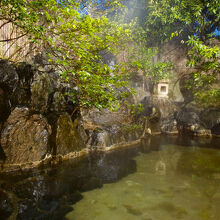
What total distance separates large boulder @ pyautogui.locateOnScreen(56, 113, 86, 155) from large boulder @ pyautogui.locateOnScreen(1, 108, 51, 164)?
479 mm

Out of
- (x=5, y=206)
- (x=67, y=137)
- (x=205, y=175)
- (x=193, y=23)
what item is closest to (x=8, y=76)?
(x=67, y=137)

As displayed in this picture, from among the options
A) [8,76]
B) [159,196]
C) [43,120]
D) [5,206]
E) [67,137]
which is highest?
[8,76]

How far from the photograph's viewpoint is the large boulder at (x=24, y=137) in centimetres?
538

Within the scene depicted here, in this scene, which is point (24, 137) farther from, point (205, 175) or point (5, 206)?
point (205, 175)

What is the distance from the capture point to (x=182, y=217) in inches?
130

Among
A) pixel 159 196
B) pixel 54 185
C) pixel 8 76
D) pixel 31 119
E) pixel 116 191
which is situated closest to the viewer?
pixel 159 196

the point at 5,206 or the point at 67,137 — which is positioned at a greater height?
the point at 67,137

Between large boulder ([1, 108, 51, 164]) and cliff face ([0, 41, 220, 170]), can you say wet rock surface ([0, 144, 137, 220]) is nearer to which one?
large boulder ([1, 108, 51, 164])

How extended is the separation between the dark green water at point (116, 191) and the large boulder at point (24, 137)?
0.73 metres

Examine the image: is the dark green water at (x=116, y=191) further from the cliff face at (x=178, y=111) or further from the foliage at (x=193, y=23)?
the foliage at (x=193, y=23)

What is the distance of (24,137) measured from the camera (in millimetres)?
5668

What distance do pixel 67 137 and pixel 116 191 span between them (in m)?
3.34

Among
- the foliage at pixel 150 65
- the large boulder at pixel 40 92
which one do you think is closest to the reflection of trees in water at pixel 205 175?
the large boulder at pixel 40 92

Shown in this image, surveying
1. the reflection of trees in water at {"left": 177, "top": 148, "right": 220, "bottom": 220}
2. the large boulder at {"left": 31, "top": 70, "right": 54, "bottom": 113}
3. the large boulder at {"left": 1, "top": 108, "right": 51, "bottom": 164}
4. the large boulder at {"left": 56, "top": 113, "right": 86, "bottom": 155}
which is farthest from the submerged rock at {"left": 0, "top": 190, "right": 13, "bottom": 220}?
the reflection of trees in water at {"left": 177, "top": 148, "right": 220, "bottom": 220}
